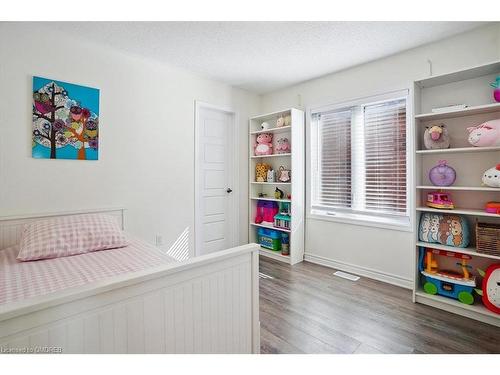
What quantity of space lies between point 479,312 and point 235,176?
288cm

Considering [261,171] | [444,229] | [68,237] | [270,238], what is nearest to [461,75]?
[444,229]

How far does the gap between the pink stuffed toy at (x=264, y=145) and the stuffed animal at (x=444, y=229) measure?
2063 millimetres

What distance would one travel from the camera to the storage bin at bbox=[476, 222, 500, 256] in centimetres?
200

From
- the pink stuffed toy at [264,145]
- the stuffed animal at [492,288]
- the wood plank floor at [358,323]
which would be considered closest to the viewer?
the wood plank floor at [358,323]

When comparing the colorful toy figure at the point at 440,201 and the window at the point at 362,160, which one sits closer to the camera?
the colorful toy figure at the point at 440,201

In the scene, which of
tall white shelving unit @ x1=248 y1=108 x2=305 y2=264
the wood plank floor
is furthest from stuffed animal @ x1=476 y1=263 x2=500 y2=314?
tall white shelving unit @ x1=248 y1=108 x2=305 y2=264

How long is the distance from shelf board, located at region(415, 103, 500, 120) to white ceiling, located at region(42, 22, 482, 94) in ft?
2.40

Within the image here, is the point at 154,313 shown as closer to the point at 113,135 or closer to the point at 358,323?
the point at 358,323

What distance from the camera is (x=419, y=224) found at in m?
2.40

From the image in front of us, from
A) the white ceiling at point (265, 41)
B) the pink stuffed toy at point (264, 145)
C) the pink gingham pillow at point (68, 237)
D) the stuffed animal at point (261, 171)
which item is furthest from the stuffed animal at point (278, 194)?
the pink gingham pillow at point (68, 237)

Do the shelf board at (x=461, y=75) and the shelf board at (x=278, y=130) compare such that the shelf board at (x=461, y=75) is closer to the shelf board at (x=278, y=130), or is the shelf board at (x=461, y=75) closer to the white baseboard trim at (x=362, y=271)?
the shelf board at (x=278, y=130)

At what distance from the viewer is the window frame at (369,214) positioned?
269cm
